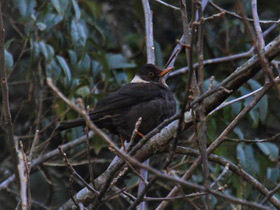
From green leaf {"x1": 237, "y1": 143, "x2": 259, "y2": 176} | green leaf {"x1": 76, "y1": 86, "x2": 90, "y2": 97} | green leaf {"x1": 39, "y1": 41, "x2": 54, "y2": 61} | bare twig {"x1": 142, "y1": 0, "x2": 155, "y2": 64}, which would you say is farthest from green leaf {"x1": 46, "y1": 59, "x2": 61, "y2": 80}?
green leaf {"x1": 237, "y1": 143, "x2": 259, "y2": 176}

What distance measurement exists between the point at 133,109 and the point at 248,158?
3.97 ft

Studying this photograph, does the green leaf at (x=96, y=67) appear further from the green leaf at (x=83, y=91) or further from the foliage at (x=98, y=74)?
the green leaf at (x=83, y=91)

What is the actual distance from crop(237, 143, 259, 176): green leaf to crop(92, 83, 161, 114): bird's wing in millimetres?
974

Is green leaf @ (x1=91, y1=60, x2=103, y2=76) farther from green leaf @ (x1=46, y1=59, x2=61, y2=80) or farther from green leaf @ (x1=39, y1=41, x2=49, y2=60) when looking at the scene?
green leaf @ (x1=39, y1=41, x2=49, y2=60)

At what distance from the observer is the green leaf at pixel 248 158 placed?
18.6ft

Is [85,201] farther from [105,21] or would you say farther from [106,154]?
[105,21]

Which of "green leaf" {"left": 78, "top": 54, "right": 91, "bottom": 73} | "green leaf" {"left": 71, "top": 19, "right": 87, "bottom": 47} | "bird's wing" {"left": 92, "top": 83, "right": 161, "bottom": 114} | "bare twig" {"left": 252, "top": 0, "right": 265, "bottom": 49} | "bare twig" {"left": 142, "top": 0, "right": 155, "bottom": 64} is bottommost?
"bird's wing" {"left": 92, "top": 83, "right": 161, "bottom": 114}

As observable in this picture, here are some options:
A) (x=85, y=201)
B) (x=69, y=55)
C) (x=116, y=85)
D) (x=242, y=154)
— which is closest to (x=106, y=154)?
(x=116, y=85)

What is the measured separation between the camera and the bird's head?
6.05 meters

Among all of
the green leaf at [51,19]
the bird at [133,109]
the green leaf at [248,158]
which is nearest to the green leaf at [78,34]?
the green leaf at [51,19]

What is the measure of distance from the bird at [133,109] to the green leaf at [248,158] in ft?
2.50

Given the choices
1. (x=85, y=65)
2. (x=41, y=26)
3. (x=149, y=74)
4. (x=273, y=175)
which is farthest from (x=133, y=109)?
(x=273, y=175)

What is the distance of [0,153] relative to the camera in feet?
26.0

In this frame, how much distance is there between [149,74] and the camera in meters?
6.22
